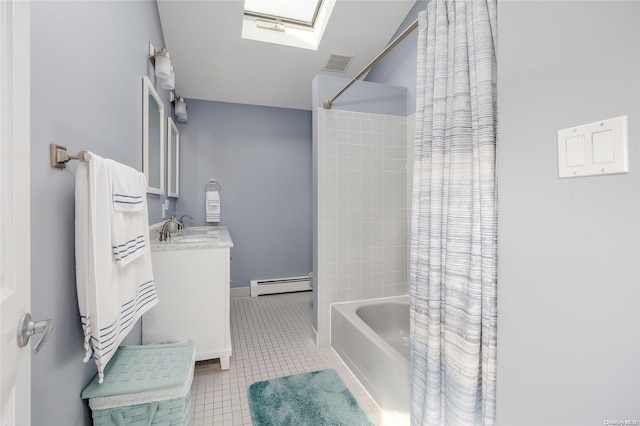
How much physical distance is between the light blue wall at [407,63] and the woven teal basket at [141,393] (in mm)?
2487

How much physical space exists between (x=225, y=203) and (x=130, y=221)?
236 centimetres

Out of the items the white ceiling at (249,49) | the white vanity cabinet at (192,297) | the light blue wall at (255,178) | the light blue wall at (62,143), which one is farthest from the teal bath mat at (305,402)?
the white ceiling at (249,49)

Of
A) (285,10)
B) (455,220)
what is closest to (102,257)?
(455,220)

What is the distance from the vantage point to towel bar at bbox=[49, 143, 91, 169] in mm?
847

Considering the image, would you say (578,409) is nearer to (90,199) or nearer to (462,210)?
(462,210)

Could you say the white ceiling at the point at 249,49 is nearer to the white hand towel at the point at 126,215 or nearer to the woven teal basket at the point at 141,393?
the white hand towel at the point at 126,215

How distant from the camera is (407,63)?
8.11 ft

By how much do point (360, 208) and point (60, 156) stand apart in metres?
1.88

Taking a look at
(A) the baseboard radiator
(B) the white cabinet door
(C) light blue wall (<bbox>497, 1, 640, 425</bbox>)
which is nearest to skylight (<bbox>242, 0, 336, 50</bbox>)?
(B) the white cabinet door

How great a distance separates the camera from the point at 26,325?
23.0 inches

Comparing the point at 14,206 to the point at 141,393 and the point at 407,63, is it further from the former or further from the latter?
the point at 407,63

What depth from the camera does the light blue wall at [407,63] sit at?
236 cm

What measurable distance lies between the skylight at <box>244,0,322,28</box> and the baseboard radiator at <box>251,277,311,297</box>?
2925mm

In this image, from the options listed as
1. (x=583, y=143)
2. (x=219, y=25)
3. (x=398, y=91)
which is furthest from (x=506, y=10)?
(x=219, y=25)
